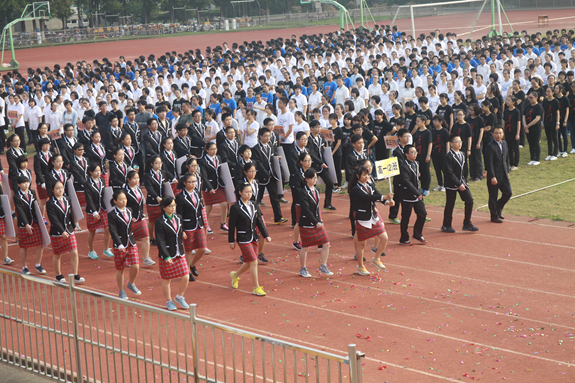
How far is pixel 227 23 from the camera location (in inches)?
2302

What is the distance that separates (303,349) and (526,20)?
47.6 meters

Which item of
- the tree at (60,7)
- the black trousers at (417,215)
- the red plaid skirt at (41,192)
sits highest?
the tree at (60,7)

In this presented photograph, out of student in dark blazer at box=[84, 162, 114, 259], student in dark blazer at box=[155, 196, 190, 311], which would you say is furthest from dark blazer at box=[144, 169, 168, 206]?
student in dark blazer at box=[155, 196, 190, 311]

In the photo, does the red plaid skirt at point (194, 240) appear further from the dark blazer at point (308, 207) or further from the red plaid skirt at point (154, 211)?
the red plaid skirt at point (154, 211)

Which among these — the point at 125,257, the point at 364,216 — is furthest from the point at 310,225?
the point at 125,257

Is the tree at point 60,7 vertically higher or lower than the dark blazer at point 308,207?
higher

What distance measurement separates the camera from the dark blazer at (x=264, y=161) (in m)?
12.1

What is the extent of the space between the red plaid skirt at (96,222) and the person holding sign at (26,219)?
0.82 meters

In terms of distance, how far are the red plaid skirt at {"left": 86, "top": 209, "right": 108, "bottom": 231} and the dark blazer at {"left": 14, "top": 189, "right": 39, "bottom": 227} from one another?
87cm

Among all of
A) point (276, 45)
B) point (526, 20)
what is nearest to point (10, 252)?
point (276, 45)

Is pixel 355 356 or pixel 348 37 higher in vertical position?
pixel 348 37

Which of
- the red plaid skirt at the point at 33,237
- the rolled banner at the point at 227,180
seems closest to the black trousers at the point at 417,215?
the rolled banner at the point at 227,180

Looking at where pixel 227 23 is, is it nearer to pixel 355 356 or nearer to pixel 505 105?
pixel 505 105

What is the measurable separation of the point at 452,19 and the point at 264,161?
36.5m
